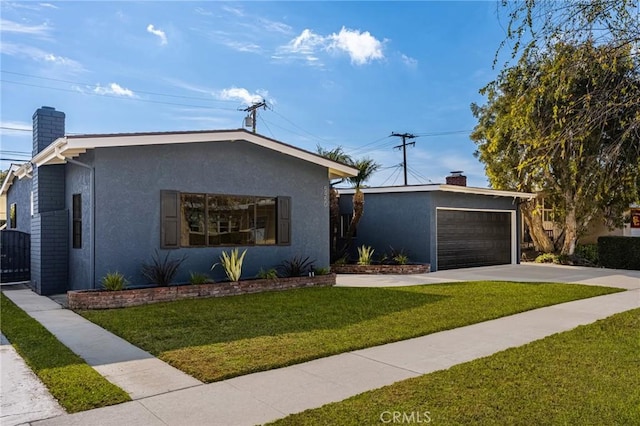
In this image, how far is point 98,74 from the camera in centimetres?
1698

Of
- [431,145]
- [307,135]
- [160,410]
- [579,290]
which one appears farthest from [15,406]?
[431,145]

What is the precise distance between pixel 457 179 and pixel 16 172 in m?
15.4

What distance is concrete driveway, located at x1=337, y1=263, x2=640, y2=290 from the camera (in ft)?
40.4

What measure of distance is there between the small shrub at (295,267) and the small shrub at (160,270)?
2879 millimetres

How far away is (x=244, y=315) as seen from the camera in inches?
303

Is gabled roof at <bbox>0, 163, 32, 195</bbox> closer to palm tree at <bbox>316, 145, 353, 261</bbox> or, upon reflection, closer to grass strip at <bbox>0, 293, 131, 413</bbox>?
grass strip at <bbox>0, 293, 131, 413</bbox>

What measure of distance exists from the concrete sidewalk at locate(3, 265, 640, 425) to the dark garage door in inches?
301

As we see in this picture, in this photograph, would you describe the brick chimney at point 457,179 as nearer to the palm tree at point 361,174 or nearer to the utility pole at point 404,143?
the palm tree at point 361,174

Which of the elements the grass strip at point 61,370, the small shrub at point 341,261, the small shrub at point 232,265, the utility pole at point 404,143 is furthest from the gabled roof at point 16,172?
the utility pole at point 404,143

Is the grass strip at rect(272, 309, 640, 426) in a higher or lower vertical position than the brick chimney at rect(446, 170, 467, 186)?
lower

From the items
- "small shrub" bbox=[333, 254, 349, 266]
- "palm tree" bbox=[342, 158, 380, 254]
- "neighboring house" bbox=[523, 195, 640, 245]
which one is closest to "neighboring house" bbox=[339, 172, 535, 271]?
"palm tree" bbox=[342, 158, 380, 254]

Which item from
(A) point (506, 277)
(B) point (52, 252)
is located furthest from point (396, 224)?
(B) point (52, 252)

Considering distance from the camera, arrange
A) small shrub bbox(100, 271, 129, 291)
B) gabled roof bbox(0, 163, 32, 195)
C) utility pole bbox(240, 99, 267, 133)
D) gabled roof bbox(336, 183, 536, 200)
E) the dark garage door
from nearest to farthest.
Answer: small shrub bbox(100, 271, 129, 291) → gabled roof bbox(0, 163, 32, 195) → gabled roof bbox(336, 183, 536, 200) → the dark garage door → utility pole bbox(240, 99, 267, 133)

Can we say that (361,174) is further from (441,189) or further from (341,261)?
(341,261)
